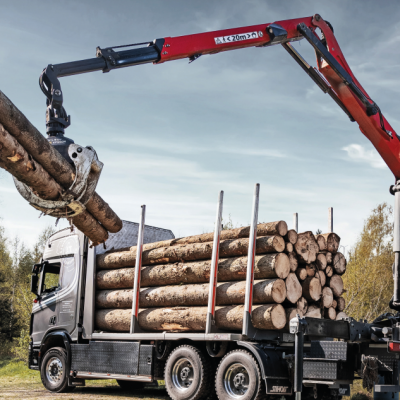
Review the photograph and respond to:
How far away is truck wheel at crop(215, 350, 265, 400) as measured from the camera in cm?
852

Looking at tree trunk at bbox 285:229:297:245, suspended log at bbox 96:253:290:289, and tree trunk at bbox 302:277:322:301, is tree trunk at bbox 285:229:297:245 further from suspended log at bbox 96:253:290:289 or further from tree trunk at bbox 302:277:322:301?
tree trunk at bbox 302:277:322:301

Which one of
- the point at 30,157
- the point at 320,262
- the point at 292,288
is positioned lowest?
the point at 292,288

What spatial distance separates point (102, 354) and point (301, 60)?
24.1ft

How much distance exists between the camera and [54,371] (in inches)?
489

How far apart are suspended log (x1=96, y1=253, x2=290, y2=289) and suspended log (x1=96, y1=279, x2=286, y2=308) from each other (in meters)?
0.12

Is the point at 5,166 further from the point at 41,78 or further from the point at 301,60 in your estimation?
the point at 301,60

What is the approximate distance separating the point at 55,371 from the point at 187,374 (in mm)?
4261

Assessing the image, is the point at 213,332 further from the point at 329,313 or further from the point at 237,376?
the point at 329,313

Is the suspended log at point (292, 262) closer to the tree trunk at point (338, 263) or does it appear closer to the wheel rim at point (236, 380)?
the tree trunk at point (338, 263)

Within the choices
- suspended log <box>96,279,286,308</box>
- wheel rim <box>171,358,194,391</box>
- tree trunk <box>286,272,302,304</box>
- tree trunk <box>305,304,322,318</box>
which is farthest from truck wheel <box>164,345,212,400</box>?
tree trunk <box>305,304,322,318</box>

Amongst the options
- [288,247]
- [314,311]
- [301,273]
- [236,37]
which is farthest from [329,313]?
[236,37]

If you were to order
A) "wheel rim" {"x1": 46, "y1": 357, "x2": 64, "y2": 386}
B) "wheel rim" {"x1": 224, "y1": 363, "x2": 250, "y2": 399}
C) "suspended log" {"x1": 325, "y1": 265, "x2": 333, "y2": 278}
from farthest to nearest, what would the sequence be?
"wheel rim" {"x1": 46, "y1": 357, "x2": 64, "y2": 386} < "suspended log" {"x1": 325, "y1": 265, "x2": 333, "y2": 278} < "wheel rim" {"x1": 224, "y1": 363, "x2": 250, "y2": 399}

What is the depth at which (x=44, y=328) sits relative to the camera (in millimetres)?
12695

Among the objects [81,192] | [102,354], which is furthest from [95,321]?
[81,192]
